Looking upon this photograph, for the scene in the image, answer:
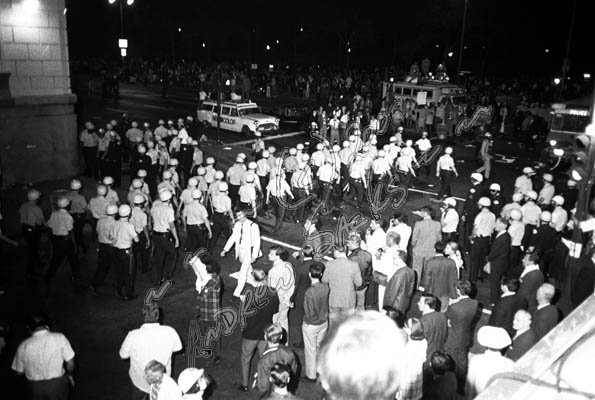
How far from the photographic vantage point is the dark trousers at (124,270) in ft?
30.1

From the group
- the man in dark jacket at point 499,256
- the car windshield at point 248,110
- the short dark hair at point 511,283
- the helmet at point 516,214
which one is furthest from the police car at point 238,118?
the short dark hair at point 511,283

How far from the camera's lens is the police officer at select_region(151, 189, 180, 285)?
10.1 metres

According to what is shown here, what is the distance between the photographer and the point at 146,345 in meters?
5.73

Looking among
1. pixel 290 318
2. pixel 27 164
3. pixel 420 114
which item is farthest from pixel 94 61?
pixel 290 318

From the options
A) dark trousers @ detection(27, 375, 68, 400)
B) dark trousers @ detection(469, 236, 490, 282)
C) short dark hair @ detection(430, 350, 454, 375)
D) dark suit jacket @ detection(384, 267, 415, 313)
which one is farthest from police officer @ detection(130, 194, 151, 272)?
short dark hair @ detection(430, 350, 454, 375)

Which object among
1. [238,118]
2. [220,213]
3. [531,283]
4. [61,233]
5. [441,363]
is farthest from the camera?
[238,118]

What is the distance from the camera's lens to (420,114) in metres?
29.9

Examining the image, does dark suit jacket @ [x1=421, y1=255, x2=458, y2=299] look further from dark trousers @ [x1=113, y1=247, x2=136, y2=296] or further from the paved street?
dark trousers @ [x1=113, y1=247, x2=136, y2=296]

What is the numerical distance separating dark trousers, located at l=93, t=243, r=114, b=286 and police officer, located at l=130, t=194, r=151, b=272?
2.55 feet

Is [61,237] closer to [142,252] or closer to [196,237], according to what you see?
[142,252]

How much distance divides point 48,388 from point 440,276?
17.7 feet

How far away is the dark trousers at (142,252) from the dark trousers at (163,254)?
226 mm

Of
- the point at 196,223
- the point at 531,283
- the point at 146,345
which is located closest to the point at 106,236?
the point at 196,223

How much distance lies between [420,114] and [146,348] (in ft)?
86.6
